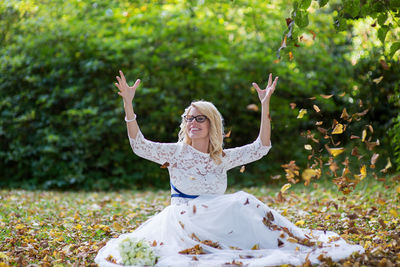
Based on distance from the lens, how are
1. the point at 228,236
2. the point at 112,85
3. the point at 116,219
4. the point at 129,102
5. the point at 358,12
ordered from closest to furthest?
1. the point at 228,236
2. the point at 129,102
3. the point at 358,12
4. the point at 116,219
5. the point at 112,85

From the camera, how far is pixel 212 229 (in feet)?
10.9

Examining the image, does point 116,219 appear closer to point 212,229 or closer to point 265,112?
point 212,229

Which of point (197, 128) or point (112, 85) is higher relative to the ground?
point (112, 85)

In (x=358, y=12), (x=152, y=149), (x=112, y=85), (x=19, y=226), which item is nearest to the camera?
(x=152, y=149)

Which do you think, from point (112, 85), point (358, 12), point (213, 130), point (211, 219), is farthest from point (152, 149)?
point (112, 85)

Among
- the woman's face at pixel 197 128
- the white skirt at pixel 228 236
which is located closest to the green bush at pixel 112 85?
the woman's face at pixel 197 128

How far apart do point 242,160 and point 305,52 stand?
620 centimetres

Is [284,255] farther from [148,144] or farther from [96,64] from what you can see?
[96,64]

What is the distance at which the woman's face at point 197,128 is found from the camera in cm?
371

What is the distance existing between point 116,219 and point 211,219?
2.14 meters

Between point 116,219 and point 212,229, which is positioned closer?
point 212,229

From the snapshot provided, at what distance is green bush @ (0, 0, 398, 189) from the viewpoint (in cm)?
856

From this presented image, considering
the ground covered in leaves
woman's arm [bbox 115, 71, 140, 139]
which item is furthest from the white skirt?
woman's arm [bbox 115, 71, 140, 139]

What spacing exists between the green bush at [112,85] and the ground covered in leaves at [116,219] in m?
1.00
